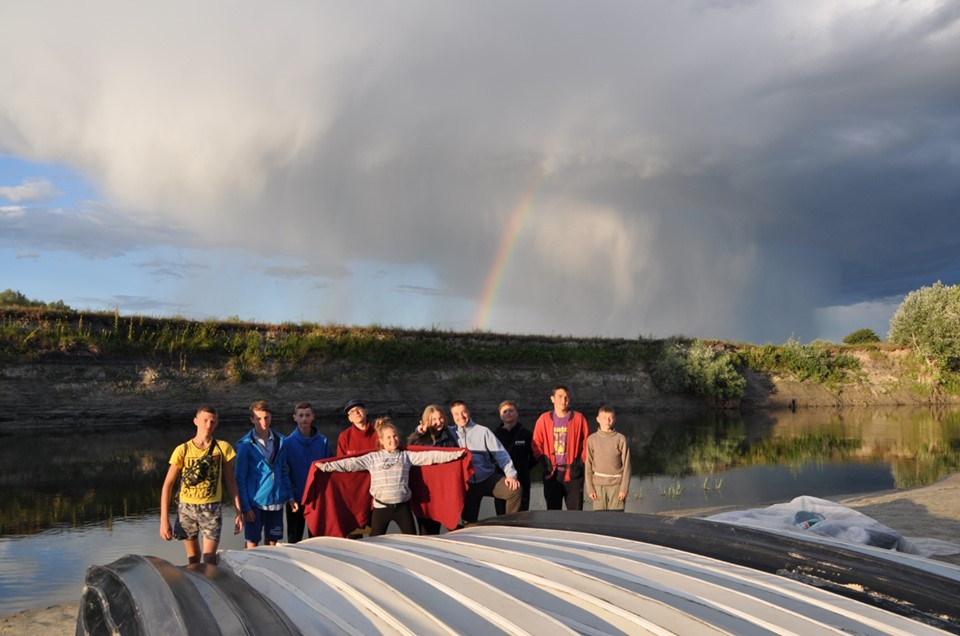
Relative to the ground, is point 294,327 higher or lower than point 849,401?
higher

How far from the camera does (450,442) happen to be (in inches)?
307

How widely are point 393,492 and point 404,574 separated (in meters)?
3.44

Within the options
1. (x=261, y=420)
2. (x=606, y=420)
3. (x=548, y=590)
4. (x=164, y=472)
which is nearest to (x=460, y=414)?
(x=606, y=420)

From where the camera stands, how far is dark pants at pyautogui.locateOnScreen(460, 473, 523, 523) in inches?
299

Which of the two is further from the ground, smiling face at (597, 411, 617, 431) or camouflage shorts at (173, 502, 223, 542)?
smiling face at (597, 411, 617, 431)

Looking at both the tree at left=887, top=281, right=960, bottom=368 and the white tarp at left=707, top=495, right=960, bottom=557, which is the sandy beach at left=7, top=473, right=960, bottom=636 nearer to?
the white tarp at left=707, top=495, right=960, bottom=557

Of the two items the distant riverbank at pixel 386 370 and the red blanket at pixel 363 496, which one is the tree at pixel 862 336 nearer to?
the distant riverbank at pixel 386 370

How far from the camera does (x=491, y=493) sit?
7.84m

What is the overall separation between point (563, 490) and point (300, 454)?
10.2 feet

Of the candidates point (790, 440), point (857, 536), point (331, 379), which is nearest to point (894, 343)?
point (790, 440)

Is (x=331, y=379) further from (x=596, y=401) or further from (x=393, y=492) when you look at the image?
(x=393, y=492)

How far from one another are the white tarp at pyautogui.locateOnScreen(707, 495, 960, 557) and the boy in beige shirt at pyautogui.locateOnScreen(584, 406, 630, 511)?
3.50 feet

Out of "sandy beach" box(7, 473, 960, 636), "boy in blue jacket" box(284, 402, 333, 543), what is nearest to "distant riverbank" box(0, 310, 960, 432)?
"sandy beach" box(7, 473, 960, 636)

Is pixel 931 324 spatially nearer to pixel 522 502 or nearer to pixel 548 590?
pixel 522 502
